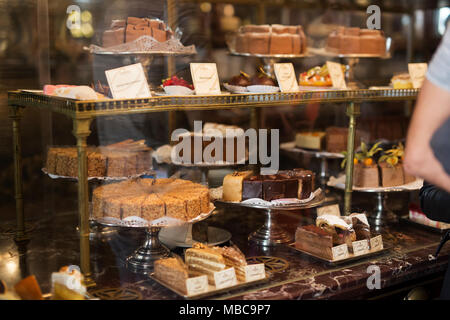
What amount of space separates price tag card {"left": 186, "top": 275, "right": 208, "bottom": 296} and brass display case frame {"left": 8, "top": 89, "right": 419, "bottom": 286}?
430 mm

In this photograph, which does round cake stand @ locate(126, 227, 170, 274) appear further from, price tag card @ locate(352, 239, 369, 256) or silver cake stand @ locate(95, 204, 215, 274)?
price tag card @ locate(352, 239, 369, 256)

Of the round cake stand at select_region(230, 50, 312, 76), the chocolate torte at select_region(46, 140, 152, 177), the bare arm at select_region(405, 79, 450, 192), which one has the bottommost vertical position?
the chocolate torte at select_region(46, 140, 152, 177)

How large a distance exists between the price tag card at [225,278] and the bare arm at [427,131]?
34.8 inches

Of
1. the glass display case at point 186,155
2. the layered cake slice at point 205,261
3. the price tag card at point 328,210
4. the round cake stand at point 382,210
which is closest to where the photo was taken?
the layered cake slice at point 205,261

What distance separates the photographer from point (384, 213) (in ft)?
11.0

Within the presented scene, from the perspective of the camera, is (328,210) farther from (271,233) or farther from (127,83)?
(127,83)

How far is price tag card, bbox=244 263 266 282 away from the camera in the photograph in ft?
7.29

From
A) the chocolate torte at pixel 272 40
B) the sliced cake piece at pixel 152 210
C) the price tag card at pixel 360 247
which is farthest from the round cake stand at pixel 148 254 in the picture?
the chocolate torte at pixel 272 40

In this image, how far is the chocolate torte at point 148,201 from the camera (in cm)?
235

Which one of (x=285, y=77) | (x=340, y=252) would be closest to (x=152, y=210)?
(x=340, y=252)

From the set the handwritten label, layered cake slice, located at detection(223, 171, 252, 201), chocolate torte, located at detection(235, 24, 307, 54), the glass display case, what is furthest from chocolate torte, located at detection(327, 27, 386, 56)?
layered cake slice, located at detection(223, 171, 252, 201)

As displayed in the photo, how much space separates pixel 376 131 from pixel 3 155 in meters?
2.85

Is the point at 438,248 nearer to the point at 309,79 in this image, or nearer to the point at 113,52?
the point at 309,79

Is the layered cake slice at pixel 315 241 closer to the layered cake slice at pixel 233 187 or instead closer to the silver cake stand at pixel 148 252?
the layered cake slice at pixel 233 187
